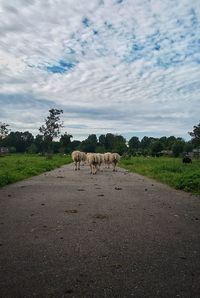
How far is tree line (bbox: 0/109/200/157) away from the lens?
3029 inches

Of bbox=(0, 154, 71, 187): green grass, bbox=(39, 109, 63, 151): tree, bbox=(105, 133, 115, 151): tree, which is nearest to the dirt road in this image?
bbox=(0, 154, 71, 187): green grass

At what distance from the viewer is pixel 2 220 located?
30.9 ft

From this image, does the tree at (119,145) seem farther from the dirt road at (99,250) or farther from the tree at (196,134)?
the dirt road at (99,250)

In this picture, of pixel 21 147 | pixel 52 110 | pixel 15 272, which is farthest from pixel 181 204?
pixel 21 147

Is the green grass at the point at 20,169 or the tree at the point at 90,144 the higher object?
the tree at the point at 90,144

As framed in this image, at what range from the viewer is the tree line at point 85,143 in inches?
3029

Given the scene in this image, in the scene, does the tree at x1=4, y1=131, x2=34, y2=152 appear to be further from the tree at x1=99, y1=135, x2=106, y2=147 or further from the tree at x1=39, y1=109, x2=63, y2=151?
the tree at x1=39, y1=109, x2=63, y2=151

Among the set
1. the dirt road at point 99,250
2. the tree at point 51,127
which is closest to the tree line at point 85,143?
the tree at point 51,127

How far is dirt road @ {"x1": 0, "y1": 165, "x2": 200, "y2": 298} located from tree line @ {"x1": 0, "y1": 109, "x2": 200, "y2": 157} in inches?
2565

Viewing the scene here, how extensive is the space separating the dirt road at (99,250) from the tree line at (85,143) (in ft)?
214

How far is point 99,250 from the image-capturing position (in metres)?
6.71

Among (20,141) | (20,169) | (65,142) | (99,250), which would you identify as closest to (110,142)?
(65,142)

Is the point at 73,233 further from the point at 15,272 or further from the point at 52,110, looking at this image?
the point at 52,110

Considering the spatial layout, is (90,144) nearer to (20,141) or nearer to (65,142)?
(20,141)
